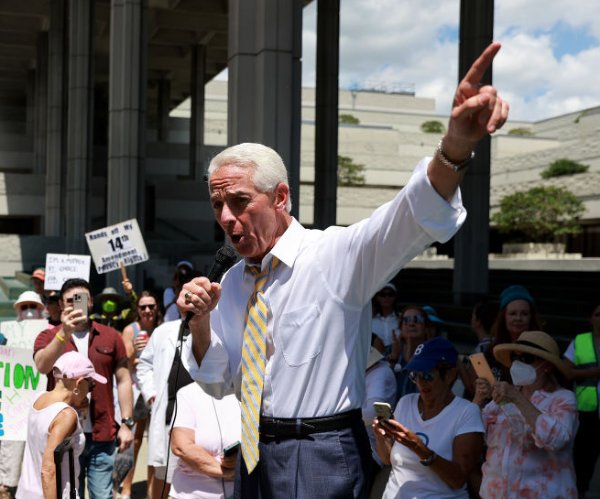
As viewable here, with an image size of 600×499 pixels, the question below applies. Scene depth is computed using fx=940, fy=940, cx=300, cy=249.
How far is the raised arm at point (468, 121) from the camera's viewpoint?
2.39 m

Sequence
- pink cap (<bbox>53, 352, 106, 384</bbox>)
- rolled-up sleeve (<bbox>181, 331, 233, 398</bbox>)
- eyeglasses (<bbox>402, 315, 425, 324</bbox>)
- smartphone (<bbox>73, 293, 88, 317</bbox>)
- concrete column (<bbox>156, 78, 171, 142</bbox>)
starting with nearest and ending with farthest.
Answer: rolled-up sleeve (<bbox>181, 331, 233, 398</bbox>) < pink cap (<bbox>53, 352, 106, 384</bbox>) < smartphone (<bbox>73, 293, 88, 317</bbox>) < eyeglasses (<bbox>402, 315, 425, 324</bbox>) < concrete column (<bbox>156, 78, 171, 142</bbox>)

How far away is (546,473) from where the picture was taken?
529 cm

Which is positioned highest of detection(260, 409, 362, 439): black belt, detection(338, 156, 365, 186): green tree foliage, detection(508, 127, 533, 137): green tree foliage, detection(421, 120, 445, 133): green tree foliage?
detection(421, 120, 445, 133): green tree foliage

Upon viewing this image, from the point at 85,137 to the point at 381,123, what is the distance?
77.4 meters

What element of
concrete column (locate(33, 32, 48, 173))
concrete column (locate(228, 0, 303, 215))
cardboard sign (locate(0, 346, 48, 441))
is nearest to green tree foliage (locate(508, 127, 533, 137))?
concrete column (locate(33, 32, 48, 173))

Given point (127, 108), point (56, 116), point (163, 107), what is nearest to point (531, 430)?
point (127, 108)

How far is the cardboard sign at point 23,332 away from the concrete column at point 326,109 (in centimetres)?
2101

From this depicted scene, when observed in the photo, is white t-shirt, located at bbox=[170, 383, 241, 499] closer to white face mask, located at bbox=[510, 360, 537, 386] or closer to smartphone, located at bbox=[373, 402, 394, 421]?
smartphone, located at bbox=[373, 402, 394, 421]

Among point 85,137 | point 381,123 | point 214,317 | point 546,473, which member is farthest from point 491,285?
point 381,123

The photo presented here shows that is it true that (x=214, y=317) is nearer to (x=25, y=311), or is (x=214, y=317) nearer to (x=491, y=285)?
(x=25, y=311)

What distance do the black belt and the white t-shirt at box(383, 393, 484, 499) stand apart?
2153 mm

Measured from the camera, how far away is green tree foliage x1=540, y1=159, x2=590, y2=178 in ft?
199

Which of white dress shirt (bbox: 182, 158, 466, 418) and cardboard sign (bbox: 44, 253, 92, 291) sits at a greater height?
white dress shirt (bbox: 182, 158, 466, 418)

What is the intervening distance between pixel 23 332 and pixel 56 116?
2879cm
